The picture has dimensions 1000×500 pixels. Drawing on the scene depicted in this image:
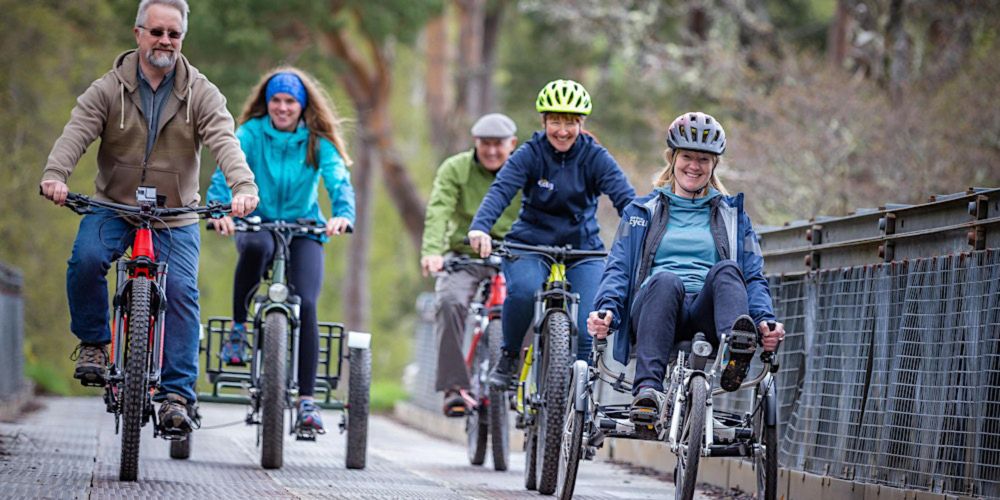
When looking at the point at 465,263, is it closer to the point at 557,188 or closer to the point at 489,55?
the point at 557,188

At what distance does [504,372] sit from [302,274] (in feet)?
4.64

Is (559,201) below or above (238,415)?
above

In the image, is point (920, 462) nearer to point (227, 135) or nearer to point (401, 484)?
point (401, 484)

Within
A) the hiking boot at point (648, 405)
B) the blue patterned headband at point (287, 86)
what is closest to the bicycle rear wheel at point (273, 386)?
the blue patterned headband at point (287, 86)

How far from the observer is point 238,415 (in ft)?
67.6

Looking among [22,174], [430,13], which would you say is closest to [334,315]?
[430,13]

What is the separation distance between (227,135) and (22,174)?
2035 cm

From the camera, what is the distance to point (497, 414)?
460 inches

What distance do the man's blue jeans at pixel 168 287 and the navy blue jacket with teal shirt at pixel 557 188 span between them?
6.25 ft

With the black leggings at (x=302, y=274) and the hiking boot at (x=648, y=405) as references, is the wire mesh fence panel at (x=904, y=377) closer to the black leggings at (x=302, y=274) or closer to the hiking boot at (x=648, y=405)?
the hiking boot at (x=648, y=405)

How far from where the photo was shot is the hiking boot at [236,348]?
36.0ft

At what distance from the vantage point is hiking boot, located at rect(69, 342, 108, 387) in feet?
29.3

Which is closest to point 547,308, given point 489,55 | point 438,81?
point 438,81

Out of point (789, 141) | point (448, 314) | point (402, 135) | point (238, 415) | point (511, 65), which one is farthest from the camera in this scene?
point (402, 135)
